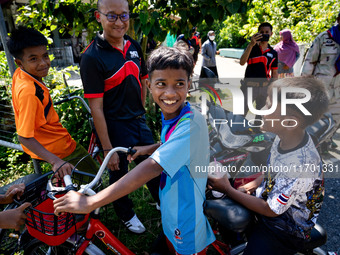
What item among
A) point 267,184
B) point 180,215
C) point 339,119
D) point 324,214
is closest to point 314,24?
point 339,119

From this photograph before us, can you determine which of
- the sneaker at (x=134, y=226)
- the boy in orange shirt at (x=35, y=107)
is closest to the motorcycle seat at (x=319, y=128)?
the sneaker at (x=134, y=226)

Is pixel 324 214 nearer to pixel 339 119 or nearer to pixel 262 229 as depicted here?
pixel 262 229

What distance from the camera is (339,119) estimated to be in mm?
4148

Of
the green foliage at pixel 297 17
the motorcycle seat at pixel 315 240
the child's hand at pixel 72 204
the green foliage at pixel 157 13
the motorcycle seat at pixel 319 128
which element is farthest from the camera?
the green foliage at pixel 297 17

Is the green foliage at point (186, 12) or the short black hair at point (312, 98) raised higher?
the green foliage at point (186, 12)

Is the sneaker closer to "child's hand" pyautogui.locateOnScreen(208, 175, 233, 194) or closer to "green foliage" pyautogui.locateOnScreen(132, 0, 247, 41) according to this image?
"child's hand" pyautogui.locateOnScreen(208, 175, 233, 194)

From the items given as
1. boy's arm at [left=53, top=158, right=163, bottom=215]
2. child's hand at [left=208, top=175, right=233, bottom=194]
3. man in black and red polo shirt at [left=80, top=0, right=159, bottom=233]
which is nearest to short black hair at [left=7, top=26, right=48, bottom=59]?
man in black and red polo shirt at [left=80, top=0, right=159, bottom=233]

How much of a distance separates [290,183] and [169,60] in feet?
3.43

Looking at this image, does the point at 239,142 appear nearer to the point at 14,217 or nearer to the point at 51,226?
the point at 51,226

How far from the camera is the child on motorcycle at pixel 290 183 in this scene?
1.52m

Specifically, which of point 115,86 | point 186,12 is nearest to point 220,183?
point 115,86

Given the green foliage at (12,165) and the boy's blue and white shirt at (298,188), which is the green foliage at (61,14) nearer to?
the green foliage at (12,165)

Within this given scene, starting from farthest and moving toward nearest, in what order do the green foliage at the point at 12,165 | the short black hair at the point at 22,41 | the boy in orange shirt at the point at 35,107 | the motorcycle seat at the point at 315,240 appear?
1. the green foliage at the point at 12,165
2. the short black hair at the point at 22,41
3. the boy in orange shirt at the point at 35,107
4. the motorcycle seat at the point at 315,240

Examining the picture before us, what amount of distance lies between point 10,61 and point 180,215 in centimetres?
250
